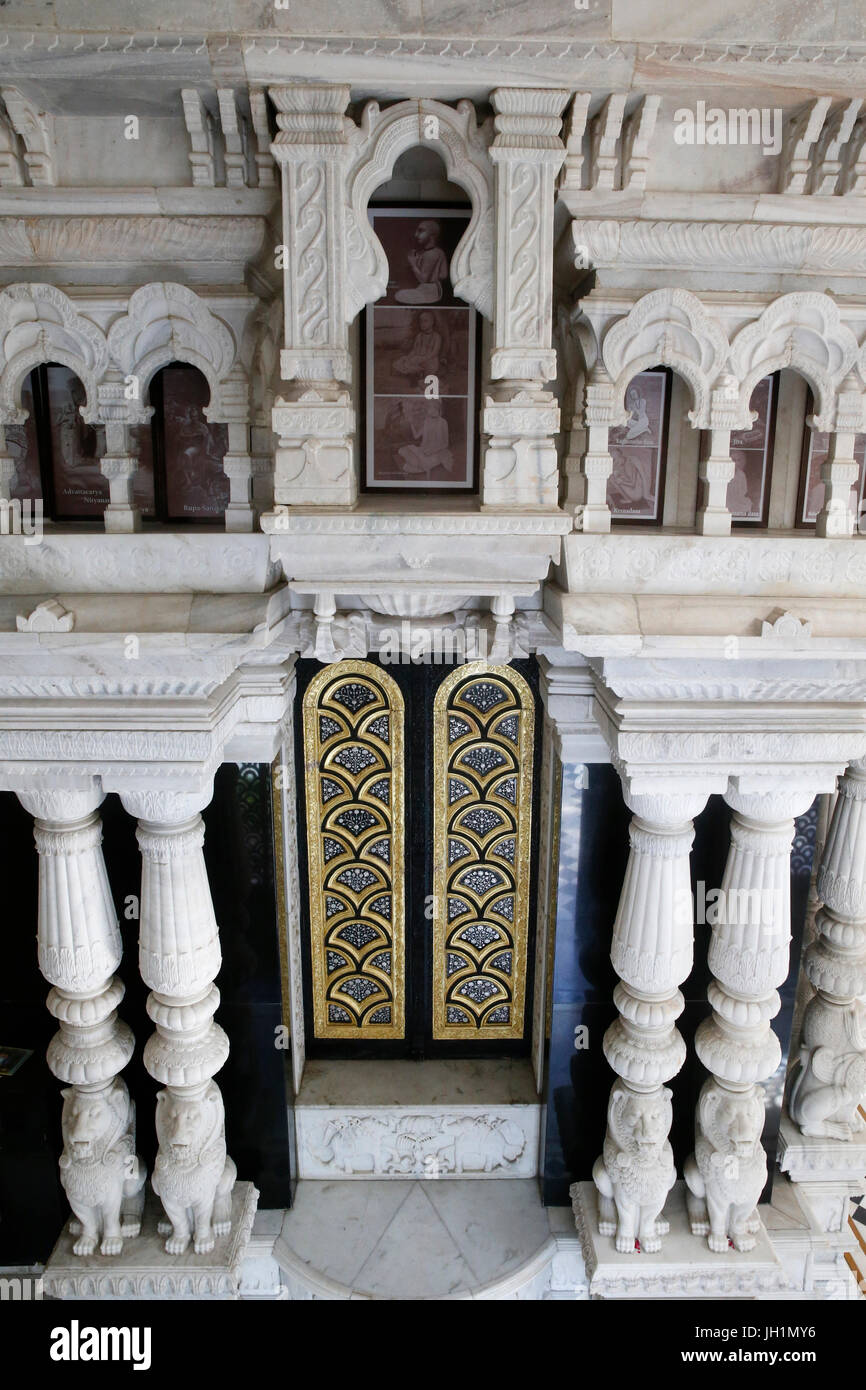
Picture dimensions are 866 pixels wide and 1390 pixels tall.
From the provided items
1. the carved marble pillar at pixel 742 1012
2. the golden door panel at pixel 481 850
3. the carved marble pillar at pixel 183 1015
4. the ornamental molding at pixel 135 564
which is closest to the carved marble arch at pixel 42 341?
the ornamental molding at pixel 135 564

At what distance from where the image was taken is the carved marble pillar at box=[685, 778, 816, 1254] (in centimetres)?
407

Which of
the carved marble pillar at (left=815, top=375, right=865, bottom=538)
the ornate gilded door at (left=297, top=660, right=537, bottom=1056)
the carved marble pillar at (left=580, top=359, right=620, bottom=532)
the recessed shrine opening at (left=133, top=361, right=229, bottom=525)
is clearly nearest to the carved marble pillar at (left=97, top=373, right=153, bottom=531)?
the recessed shrine opening at (left=133, top=361, right=229, bottom=525)

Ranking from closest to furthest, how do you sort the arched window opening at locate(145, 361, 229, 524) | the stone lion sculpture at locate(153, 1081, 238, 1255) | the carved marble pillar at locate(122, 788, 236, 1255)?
the arched window opening at locate(145, 361, 229, 524) → the carved marble pillar at locate(122, 788, 236, 1255) → the stone lion sculpture at locate(153, 1081, 238, 1255)

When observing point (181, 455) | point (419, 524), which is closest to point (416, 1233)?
point (419, 524)

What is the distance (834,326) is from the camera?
3.40m

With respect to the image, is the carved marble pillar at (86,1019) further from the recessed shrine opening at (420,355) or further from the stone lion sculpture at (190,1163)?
the recessed shrine opening at (420,355)

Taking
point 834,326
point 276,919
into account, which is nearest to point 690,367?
point 834,326

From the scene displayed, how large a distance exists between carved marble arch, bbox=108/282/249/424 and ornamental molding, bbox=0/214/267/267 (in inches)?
5.9

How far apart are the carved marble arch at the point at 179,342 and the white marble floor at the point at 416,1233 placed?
13.1 feet

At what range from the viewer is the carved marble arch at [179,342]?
133 inches

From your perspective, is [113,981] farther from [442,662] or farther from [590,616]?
[590,616]

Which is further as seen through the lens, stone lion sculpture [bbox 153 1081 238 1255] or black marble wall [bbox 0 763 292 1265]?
black marble wall [bbox 0 763 292 1265]

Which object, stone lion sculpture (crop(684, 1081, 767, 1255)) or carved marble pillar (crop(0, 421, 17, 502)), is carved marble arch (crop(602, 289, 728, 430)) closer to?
carved marble pillar (crop(0, 421, 17, 502))

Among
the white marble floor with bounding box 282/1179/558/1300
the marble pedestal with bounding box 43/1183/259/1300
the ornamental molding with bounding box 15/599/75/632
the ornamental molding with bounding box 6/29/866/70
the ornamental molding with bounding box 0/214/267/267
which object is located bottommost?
the white marble floor with bounding box 282/1179/558/1300
